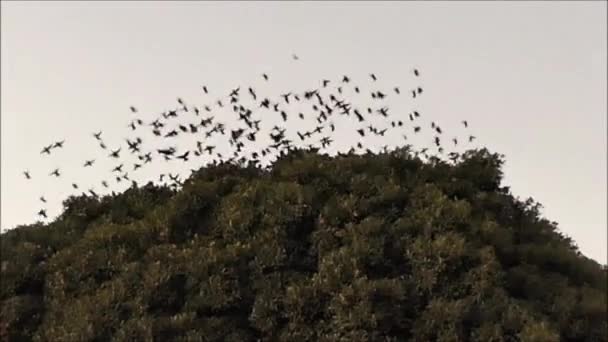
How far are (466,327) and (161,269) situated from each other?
5.54m

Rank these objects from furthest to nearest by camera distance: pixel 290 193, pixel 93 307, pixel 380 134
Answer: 1. pixel 380 134
2. pixel 290 193
3. pixel 93 307

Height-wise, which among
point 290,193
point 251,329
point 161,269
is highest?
point 290,193

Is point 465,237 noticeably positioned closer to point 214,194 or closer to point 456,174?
point 456,174

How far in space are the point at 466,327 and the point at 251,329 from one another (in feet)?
12.5

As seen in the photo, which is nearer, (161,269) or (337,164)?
(161,269)

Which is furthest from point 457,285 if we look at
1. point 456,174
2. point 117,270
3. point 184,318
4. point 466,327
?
point 117,270

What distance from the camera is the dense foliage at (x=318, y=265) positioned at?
618 inches

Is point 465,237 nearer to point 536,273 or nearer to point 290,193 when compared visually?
point 536,273

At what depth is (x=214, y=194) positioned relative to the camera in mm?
18828

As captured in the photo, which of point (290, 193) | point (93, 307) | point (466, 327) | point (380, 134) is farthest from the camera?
point (380, 134)

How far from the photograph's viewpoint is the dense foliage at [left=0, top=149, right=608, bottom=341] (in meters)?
15.7

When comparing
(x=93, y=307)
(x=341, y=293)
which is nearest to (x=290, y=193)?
(x=341, y=293)

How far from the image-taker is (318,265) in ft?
55.6

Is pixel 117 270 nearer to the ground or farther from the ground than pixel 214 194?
nearer to the ground
